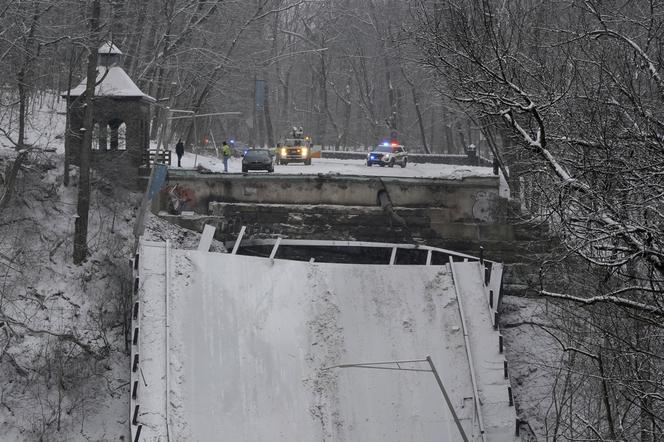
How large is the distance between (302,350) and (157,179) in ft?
31.0

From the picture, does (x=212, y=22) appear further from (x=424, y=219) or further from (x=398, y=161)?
(x=424, y=219)

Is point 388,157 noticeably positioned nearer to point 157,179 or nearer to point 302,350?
point 157,179

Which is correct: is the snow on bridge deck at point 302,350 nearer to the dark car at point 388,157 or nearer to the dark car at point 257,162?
the dark car at point 257,162

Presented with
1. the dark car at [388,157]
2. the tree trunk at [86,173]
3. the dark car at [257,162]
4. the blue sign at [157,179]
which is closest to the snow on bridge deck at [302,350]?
the tree trunk at [86,173]

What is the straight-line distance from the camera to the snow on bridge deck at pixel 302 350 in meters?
20.1

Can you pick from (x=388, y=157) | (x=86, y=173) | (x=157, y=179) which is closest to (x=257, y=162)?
(x=157, y=179)

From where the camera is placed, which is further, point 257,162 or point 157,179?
point 257,162

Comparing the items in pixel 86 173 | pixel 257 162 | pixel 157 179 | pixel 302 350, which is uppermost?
pixel 257 162

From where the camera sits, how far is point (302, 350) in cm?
2212

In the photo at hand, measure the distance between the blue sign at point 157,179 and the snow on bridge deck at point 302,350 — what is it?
5.65 m

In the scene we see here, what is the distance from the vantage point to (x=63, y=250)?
2567cm

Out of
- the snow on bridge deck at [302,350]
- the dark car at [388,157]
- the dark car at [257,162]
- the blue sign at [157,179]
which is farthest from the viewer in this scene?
the dark car at [388,157]

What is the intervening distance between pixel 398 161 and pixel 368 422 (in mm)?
28825

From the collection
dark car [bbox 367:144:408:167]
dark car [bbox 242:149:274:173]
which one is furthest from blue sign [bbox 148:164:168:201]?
dark car [bbox 367:144:408:167]
